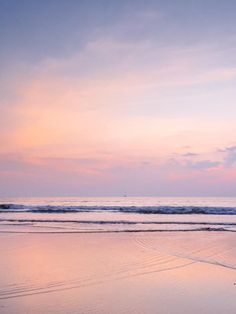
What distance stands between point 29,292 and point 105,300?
1.37 metres

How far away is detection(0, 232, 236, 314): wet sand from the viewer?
5.85m

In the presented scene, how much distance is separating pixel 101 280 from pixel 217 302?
94.4 inches

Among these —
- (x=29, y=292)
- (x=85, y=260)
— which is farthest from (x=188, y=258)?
(x=29, y=292)

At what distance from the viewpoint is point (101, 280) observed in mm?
7586

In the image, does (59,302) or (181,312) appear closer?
(181,312)

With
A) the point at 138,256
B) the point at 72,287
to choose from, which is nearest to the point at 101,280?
the point at 72,287

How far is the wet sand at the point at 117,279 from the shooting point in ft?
19.2

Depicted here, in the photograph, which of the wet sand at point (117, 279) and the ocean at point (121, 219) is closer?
the wet sand at point (117, 279)

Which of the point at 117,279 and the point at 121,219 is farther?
the point at 121,219

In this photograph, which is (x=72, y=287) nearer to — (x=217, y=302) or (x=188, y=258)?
(x=217, y=302)

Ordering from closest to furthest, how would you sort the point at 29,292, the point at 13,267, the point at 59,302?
1. the point at 59,302
2. the point at 29,292
3. the point at 13,267

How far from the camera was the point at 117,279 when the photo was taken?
7676mm

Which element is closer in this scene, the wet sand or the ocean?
the wet sand

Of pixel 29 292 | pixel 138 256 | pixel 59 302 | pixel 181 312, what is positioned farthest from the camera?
pixel 138 256
